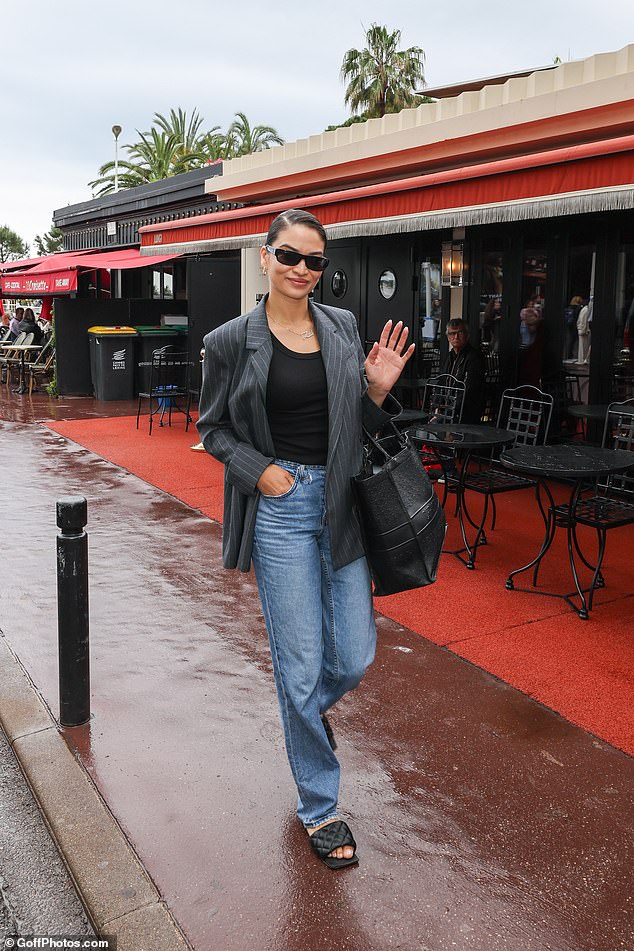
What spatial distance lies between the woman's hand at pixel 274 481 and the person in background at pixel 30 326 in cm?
1671

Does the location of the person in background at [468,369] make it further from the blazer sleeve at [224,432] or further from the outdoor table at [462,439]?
the blazer sleeve at [224,432]

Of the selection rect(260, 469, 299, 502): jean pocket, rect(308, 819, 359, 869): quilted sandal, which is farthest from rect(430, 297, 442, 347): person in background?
rect(308, 819, 359, 869): quilted sandal

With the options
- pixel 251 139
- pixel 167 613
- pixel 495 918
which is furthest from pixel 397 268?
pixel 251 139

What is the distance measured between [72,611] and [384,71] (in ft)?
125

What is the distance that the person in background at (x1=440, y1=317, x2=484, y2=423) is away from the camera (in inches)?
329

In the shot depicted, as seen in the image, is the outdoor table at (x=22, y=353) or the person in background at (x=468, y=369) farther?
the outdoor table at (x=22, y=353)

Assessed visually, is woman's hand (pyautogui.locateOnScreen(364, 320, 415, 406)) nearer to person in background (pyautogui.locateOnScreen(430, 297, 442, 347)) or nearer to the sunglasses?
the sunglasses

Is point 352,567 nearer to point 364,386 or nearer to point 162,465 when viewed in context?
point 364,386

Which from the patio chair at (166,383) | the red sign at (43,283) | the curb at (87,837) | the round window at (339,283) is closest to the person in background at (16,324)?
the red sign at (43,283)

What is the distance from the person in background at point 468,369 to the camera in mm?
8359

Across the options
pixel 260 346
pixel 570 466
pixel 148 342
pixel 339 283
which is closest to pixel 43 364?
pixel 148 342

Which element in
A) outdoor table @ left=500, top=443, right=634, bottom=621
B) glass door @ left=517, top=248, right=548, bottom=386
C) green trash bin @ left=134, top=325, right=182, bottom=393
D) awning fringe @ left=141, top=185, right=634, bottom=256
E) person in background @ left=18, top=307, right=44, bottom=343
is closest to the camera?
outdoor table @ left=500, top=443, right=634, bottom=621

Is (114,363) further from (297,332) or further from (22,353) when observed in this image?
(297,332)

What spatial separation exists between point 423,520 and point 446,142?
24.7ft
